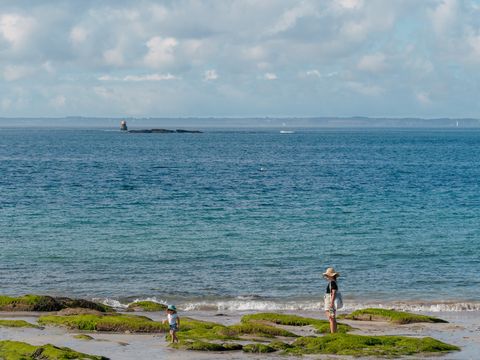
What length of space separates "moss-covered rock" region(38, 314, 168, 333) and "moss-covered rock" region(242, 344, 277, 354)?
437 cm

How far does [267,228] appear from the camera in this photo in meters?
57.9

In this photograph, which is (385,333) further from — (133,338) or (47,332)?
(47,332)

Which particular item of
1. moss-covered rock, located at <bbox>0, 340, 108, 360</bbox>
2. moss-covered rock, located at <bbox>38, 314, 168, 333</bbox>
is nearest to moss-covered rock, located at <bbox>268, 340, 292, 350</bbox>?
moss-covered rock, located at <bbox>38, 314, 168, 333</bbox>

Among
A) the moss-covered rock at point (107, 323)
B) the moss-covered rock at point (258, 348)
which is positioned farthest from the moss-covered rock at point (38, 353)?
the moss-covered rock at point (107, 323)

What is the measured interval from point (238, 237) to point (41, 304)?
22255 mm

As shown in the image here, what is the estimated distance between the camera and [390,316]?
32.5 metres

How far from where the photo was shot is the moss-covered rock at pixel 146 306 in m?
34.7

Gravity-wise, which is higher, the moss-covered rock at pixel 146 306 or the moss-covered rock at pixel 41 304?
the moss-covered rock at pixel 41 304

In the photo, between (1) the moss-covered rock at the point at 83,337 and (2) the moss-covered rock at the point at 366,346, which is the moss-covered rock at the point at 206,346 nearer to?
(2) the moss-covered rock at the point at 366,346

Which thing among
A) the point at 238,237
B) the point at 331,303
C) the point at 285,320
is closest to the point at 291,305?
the point at 285,320

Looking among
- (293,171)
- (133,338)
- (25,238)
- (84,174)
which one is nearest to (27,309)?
(133,338)

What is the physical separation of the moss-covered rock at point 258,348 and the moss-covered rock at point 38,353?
15.0 feet

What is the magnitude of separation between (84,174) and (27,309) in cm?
7658

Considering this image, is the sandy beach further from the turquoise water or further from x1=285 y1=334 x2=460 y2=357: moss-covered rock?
the turquoise water
